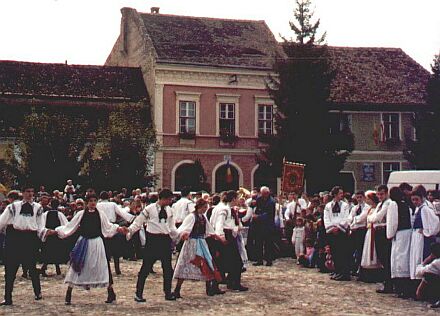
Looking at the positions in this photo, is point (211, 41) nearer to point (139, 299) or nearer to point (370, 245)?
point (370, 245)

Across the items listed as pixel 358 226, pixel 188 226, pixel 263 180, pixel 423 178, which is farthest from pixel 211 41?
pixel 188 226

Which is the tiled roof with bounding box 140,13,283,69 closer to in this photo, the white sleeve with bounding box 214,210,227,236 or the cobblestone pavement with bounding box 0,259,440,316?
the cobblestone pavement with bounding box 0,259,440,316

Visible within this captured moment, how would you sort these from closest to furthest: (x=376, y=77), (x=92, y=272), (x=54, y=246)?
(x=92, y=272)
(x=54, y=246)
(x=376, y=77)

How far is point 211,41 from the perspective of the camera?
41.1m

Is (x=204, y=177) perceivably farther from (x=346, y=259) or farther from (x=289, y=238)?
(x=346, y=259)

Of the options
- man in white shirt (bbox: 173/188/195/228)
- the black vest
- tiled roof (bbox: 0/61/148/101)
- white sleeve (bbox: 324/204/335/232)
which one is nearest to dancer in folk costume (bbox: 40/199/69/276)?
man in white shirt (bbox: 173/188/195/228)

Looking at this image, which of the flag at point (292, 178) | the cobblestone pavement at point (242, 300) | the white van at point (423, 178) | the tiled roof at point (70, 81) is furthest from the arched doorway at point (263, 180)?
the cobblestone pavement at point (242, 300)

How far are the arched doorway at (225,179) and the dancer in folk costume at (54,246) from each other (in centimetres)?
2092

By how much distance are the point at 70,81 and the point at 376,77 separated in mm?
17420

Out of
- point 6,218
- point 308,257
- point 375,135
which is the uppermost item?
point 375,135

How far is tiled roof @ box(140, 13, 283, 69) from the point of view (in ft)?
129

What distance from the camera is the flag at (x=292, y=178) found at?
23.1 meters

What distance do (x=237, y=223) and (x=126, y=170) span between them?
16.5 meters

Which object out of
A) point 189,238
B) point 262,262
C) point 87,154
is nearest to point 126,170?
point 87,154
